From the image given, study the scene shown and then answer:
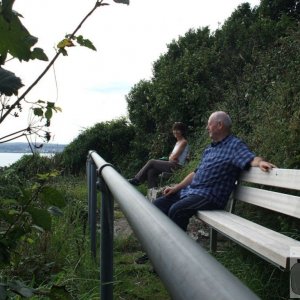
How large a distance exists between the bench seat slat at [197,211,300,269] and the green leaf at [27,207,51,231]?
1.30 metres

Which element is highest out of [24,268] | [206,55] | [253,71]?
[206,55]

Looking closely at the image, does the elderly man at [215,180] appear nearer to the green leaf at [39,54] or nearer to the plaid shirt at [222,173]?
the plaid shirt at [222,173]

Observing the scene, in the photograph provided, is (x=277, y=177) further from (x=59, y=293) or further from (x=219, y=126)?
(x=59, y=293)

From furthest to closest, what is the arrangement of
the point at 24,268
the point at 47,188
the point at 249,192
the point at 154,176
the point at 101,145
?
the point at 101,145 → the point at 154,176 → the point at 249,192 → the point at 24,268 → the point at 47,188

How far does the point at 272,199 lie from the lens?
3508 mm

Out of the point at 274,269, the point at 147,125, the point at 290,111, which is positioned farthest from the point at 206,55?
the point at 274,269

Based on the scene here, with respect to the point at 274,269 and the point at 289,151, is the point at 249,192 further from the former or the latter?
the point at 274,269

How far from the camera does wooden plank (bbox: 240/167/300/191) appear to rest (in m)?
3.20

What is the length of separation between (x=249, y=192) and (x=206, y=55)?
8091 mm

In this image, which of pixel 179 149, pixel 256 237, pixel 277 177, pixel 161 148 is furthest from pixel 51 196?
pixel 161 148

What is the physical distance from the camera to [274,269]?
322cm

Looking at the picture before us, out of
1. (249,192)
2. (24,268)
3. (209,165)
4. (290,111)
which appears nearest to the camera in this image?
(24,268)

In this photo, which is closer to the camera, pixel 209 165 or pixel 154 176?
pixel 209 165

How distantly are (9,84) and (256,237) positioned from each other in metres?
2.10
